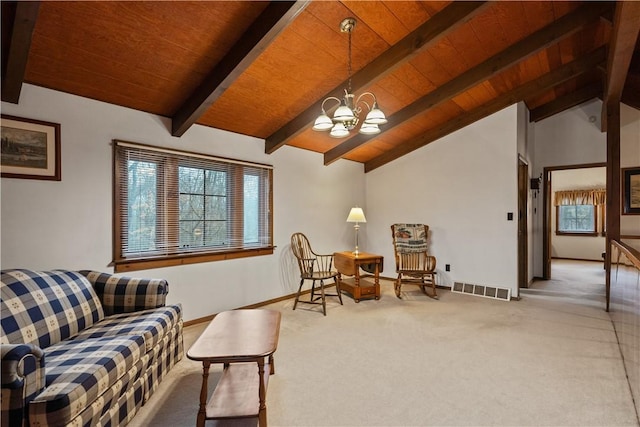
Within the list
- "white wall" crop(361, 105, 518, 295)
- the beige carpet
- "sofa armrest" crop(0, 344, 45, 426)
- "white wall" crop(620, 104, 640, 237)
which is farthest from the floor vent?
"sofa armrest" crop(0, 344, 45, 426)

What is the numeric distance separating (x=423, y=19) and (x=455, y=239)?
3.27m

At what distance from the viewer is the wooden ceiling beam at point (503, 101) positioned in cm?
381

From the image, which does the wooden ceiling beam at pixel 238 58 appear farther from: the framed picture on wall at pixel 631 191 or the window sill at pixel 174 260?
the framed picture on wall at pixel 631 191

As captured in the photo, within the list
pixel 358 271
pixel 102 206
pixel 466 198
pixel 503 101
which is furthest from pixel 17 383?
pixel 503 101

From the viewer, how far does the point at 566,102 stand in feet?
17.6

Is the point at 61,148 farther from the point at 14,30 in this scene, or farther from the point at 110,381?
the point at 110,381

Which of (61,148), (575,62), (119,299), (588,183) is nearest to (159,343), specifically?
(119,299)

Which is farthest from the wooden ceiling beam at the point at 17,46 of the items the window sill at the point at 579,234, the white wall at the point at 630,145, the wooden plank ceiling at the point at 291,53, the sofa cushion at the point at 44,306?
the window sill at the point at 579,234

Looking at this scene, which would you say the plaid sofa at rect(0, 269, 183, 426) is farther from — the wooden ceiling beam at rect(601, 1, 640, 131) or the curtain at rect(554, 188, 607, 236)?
the curtain at rect(554, 188, 607, 236)

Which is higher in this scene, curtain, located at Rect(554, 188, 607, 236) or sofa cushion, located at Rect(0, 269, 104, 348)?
curtain, located at Rect(554, 188, 607, 236)

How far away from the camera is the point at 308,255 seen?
471cm

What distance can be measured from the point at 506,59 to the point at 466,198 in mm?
2056

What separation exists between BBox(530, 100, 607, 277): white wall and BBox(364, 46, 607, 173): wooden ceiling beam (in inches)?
72.0

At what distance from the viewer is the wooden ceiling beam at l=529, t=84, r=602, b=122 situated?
16.8 feet
